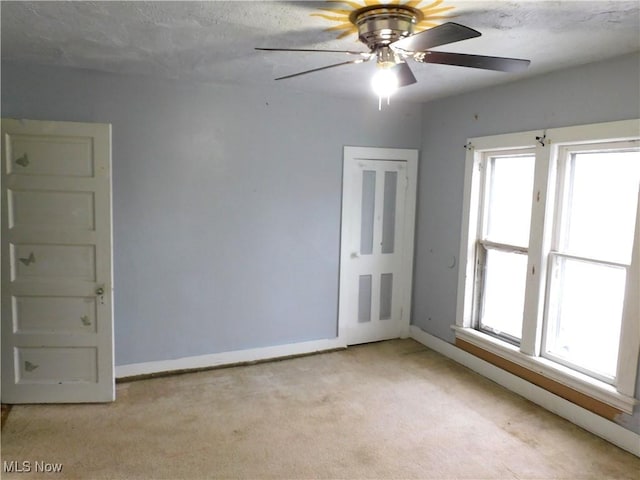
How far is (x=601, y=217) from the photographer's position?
3.09m

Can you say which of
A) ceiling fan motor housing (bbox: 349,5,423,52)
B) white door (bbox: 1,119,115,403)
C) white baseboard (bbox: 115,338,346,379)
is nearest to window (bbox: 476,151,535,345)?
white baseboard (bbox: 115,338,346,379)

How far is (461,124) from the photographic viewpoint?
13.5 ft

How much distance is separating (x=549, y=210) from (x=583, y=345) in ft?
3.27

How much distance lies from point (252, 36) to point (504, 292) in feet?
9.42

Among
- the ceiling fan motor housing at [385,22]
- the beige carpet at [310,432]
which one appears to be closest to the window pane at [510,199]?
the beige carpet at [310,432]

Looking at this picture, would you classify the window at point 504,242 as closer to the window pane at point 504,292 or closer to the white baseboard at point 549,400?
the window pane at point 504,292

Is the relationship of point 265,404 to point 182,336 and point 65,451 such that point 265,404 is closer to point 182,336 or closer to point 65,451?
point 182,336

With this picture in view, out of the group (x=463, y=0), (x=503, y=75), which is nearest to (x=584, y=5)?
(x=463, y=0)

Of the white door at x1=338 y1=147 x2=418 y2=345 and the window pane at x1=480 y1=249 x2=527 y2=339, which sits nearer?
the window pane at x1=480 y1=249 x2=527 y2=339

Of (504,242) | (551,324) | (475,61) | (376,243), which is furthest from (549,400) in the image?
(475,61)

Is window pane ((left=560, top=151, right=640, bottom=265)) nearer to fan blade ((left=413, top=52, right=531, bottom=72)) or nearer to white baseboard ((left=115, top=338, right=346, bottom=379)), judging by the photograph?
fan blade ((left=413, top=52, right=531, bottom=72))

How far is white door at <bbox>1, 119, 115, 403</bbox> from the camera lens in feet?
10.1

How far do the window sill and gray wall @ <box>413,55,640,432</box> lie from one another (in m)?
0.12

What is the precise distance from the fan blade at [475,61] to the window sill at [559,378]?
2158mm
